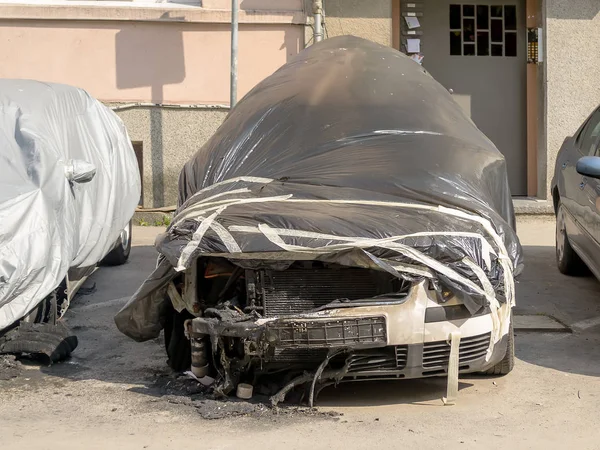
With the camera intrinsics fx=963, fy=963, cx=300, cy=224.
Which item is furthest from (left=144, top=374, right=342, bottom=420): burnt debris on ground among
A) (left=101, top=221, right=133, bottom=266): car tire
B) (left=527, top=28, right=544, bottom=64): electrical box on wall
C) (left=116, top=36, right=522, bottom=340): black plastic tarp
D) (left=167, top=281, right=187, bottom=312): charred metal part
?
(left=527, top=28, right=544, bottom=64): electrical box on wall

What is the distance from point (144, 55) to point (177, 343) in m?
6.60

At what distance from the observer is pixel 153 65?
11516mm

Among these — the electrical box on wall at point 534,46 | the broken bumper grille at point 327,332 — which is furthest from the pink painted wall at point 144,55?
the broken bumper grille at point 327,332

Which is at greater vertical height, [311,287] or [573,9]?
[573,9]

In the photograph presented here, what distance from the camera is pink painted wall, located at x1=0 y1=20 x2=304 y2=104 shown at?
1146 cm

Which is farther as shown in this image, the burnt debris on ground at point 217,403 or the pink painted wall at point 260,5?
the pink painted wall at point 260,5

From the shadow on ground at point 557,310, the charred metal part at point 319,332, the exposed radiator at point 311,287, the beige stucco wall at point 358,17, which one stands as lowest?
the shadow on ground at point 557,310

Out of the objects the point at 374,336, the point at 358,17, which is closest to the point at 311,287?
the point at 374,336

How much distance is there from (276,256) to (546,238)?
6.30 metres

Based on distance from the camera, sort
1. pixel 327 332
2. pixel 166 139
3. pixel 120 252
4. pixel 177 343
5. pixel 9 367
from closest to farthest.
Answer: pixel 327 332, pixel 177 343, pixel 9 367, pixel 120 252, pixel 166 139

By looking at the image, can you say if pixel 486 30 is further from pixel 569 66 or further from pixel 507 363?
pixel 507 363

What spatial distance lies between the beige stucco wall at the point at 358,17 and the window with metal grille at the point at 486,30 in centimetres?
106

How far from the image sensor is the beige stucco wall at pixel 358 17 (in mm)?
11570

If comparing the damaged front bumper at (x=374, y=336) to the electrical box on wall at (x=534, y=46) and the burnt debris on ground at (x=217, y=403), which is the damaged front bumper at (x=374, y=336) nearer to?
the burnt debris on ground at (x=217, y=403)
